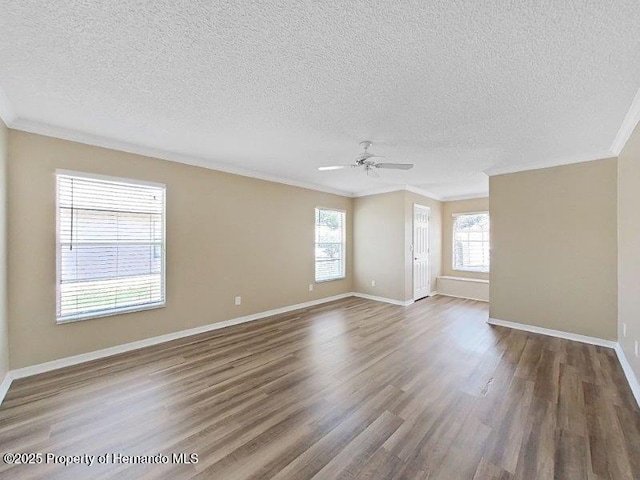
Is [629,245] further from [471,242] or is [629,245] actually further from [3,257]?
[3,257]

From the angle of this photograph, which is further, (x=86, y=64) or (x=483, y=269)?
(x=483, y=269)

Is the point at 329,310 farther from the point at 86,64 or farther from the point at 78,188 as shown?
the point at 86,64

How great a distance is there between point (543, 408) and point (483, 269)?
4.78 metres

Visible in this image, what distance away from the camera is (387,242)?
593cm

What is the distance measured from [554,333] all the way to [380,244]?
320 cm

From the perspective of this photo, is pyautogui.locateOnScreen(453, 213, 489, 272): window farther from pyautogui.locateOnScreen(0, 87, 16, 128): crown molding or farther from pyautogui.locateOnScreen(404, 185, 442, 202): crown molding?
pyautogui.locateOnScreen(0, 87, 16, 128): crown molding

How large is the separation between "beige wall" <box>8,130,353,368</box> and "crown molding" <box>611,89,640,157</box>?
169 inches

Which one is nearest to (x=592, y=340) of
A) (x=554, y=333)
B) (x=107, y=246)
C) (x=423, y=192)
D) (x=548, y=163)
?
(x=554, y=333)

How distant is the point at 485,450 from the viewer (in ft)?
5.73

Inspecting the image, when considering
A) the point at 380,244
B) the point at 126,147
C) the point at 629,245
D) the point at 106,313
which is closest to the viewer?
the point at 629,245

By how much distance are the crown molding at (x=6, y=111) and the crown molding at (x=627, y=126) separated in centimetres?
495

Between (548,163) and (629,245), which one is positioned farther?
(548,163)

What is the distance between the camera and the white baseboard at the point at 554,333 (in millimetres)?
3468

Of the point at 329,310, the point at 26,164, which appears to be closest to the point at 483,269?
the point at 329,310
